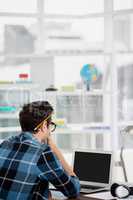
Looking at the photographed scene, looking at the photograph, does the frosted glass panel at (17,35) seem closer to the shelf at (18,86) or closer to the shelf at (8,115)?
the shelf at (18,86)

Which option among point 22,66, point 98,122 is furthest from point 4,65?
point 98,122

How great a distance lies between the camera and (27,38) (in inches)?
211

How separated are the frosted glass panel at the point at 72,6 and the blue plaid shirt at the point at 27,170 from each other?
11.3 feet

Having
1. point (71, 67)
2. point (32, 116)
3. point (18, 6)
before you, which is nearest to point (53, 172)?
point (32, 116)

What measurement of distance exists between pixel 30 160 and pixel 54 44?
3373 mm

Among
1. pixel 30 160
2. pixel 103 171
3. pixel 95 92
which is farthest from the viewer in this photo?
pixel 95 92

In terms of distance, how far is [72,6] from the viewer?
5.38 m

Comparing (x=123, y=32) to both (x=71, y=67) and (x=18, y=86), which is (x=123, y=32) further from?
(x=18, y=86)

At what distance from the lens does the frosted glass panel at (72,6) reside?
533 centimetres

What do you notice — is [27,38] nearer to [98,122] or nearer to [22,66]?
[22,66]

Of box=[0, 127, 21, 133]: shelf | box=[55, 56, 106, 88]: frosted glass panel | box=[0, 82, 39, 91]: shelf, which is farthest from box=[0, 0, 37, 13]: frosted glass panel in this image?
box=[0, 127, 21, 133]: shelf

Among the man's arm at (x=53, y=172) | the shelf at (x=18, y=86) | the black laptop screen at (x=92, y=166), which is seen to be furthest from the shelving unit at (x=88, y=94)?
the man's arm at (x=53, y=172)

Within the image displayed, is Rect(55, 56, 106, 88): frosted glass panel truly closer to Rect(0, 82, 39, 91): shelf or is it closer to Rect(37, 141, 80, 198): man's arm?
Rect(0, 82, 39, 91): shelf

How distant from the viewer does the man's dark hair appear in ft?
7.48
